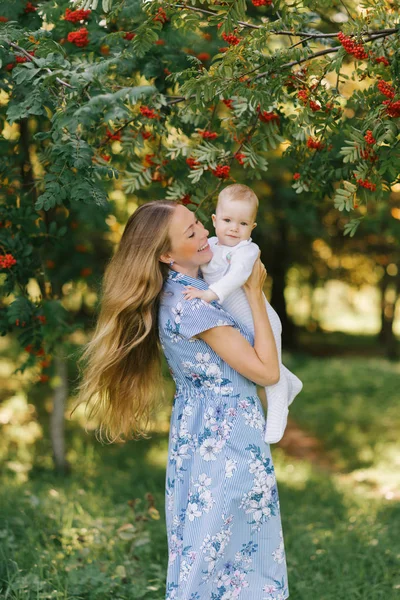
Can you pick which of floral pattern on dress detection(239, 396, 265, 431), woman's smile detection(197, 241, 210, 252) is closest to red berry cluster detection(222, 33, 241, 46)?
woman's smile detection(197, 241, 210, 252)

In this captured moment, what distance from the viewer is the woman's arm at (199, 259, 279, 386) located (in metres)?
2.43

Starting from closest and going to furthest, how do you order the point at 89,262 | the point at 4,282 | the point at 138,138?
the point at 138,138 → the point at 4,282 → the point at 89,262

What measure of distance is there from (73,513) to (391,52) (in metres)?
3.21

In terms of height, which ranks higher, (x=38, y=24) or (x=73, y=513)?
(x=38, y=24)

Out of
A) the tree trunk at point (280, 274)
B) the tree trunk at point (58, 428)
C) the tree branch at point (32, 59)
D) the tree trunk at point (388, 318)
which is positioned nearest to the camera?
the tree branch at point (32, 59)

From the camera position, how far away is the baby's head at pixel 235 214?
2559 mm

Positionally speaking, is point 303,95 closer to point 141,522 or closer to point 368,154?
point 368,154

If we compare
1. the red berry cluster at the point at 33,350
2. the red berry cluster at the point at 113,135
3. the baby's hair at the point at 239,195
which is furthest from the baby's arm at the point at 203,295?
the red berry cluster at the point at 33,350

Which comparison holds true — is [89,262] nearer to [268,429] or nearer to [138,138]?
[138,138]

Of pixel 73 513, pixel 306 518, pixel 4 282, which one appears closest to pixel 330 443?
pixel 306 518

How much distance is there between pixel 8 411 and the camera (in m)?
7.92

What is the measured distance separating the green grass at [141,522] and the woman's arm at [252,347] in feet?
4.81

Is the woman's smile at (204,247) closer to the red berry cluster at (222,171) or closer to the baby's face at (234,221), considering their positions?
the baby's face at (234,221)

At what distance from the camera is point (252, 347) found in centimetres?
248
